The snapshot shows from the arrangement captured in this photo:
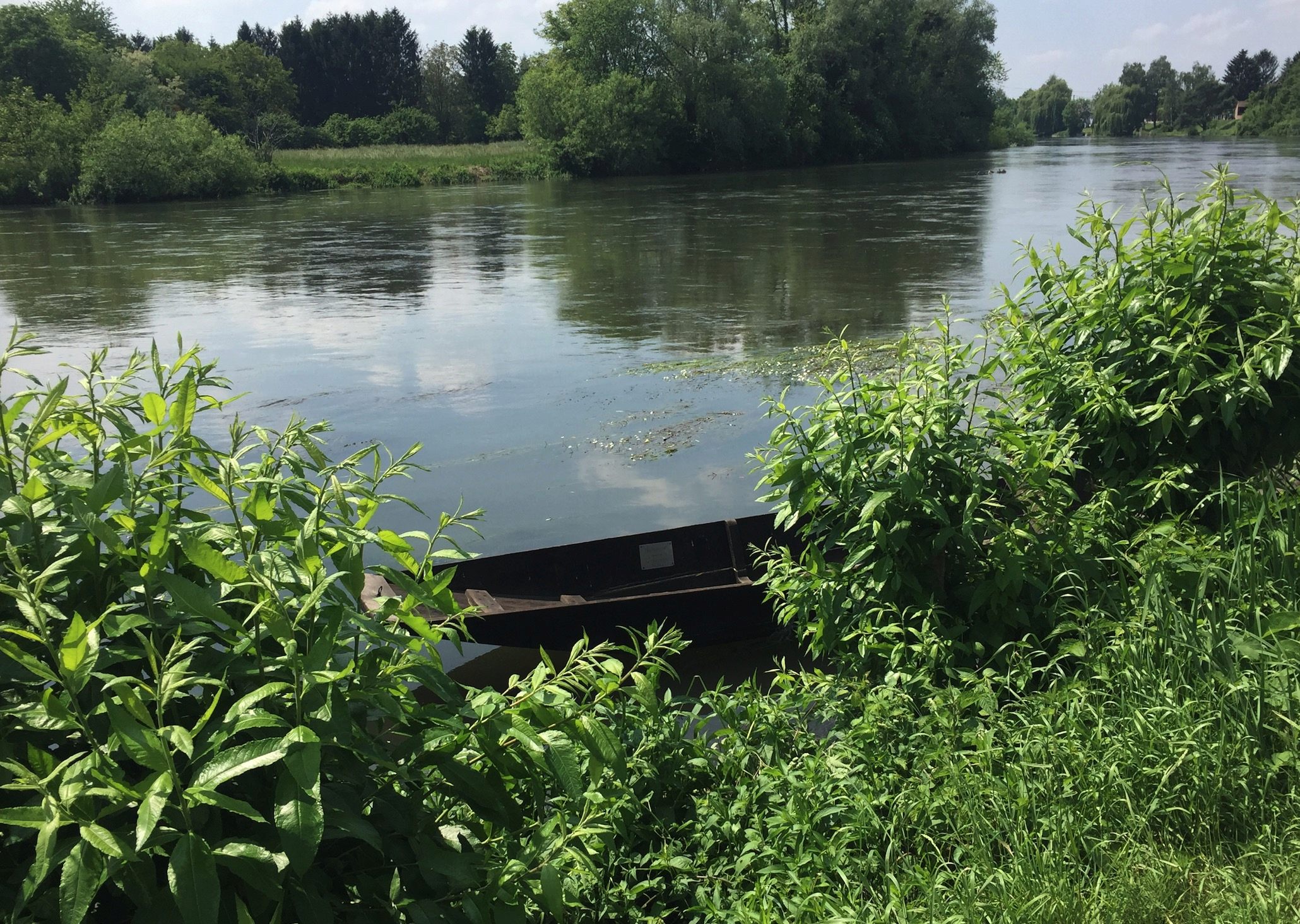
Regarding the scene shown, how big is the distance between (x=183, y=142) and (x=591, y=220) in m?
23.5

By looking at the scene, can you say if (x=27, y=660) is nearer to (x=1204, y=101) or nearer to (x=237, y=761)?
(x=237, y=761)

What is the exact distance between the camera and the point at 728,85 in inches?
2084

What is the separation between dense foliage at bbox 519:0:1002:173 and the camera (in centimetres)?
5144

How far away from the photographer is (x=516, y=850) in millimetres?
2621

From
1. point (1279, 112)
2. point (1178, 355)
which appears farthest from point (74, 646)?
point (1279, 112)

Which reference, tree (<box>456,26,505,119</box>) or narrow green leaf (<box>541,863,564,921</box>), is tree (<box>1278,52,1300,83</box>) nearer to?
tree (<box>456,26,505,119</box>)

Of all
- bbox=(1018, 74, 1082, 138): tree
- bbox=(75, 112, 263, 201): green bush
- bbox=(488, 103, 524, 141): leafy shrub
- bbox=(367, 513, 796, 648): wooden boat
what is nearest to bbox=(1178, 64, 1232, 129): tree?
bbox=(1018, 74, 1082, 138): tree

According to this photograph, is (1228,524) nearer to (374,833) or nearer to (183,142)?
(374,833)

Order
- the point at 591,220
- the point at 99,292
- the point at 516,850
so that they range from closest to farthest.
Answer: the point at 516,850 → the point at 99,292 → the point at 591,220

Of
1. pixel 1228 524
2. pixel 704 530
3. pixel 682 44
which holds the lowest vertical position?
pixel 704 530

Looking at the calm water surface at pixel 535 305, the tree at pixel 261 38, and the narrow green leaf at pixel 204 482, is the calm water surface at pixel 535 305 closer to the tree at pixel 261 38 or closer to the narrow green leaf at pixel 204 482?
the narrow green leaf at pixel 204 482

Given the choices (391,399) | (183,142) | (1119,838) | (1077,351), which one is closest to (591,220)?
(391,399)

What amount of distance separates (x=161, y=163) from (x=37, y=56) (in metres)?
25.6

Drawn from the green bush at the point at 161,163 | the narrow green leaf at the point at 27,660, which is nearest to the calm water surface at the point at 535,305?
the green bush at the point at 161,163
